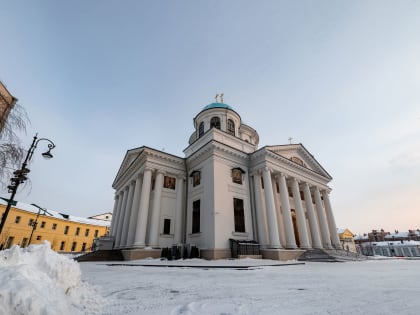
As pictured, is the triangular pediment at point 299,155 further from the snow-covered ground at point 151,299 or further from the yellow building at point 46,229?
the yellow building at point 46,229

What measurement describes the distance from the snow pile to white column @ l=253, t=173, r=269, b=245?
1495 centimetres

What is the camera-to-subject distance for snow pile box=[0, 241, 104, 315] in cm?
204

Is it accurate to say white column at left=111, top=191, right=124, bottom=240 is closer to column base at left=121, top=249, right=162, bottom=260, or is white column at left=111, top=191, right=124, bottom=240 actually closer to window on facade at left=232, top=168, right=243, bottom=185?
column base at left=121, top=249, right=162, bottom=260

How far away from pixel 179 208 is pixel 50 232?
35.5 m

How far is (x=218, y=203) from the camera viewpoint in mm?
15695

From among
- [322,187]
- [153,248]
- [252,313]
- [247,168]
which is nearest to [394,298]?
[252,313]

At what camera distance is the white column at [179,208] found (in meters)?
17.3

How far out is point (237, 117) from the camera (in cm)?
2505

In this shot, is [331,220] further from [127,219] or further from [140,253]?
[127,219]

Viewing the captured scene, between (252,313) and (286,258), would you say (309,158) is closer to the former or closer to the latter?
(286,258)

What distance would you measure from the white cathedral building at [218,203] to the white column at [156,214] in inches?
1.7

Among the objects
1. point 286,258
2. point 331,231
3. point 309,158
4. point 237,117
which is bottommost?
point 286,258

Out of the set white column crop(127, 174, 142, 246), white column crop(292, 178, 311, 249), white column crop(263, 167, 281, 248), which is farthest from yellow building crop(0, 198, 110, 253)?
white column crop(292, 178, 311, 249)

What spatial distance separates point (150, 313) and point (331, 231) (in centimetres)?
2510
